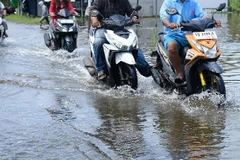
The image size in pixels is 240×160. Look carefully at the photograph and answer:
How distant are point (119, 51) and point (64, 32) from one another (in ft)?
17.2

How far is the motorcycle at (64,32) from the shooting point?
44.7ft

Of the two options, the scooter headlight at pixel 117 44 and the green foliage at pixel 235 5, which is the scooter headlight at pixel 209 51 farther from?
the green foliage at pixel 235 5

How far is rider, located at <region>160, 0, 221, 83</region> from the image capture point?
7.78m

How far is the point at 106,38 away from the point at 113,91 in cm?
83

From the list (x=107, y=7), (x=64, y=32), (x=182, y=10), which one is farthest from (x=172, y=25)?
(x=64, y=32)

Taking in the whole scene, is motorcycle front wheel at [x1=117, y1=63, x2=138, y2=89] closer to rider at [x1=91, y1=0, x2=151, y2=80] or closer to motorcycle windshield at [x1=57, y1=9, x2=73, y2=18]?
rider at [x1=91, y1=0, x2=151, y2=80]

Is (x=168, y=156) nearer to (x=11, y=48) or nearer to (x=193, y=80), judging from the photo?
(x=193, y=80)

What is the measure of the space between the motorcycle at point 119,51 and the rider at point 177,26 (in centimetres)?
69

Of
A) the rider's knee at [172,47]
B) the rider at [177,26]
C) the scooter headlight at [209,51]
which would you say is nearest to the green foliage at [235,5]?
the rider at [177,26]

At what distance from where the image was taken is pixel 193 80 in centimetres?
762

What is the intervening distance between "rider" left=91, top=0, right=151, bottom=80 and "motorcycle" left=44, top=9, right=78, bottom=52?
423 cm

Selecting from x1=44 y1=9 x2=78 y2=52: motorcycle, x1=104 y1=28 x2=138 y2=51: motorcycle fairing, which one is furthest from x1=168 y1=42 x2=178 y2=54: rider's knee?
x1=44 y1=9 x2=78 y2=52: motorcycle

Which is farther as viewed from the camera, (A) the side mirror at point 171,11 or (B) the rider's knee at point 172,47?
(B) the rider's knee at point 172,47

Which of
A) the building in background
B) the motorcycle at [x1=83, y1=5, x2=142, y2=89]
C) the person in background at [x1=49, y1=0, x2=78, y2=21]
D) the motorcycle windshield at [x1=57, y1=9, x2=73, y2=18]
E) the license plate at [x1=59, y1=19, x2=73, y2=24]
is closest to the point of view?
the motorcycle at [x1=83, y1=5, x2=142, y2=89]
